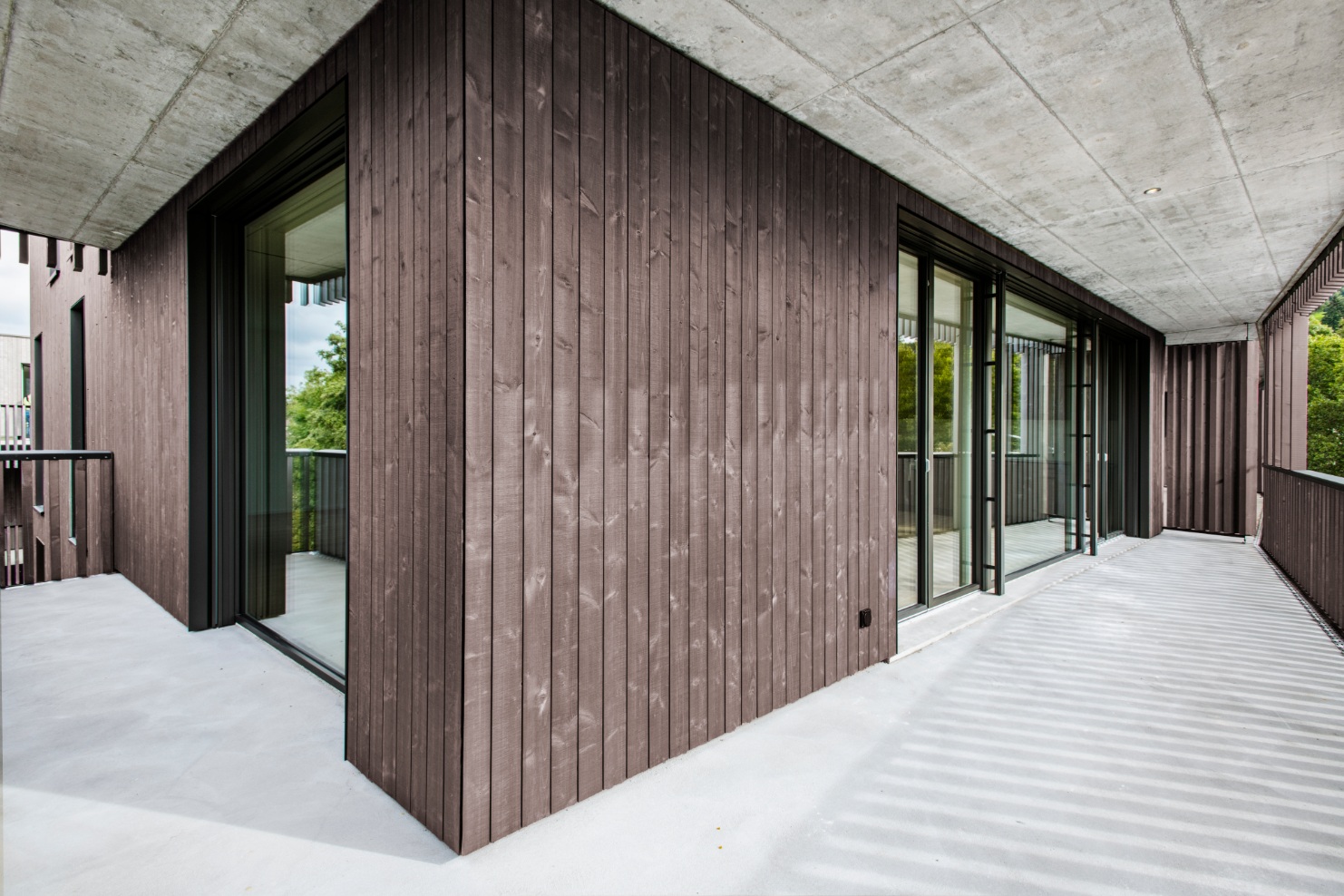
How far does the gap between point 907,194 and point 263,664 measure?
4129mm

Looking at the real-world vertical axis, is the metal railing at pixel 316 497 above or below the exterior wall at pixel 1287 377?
below

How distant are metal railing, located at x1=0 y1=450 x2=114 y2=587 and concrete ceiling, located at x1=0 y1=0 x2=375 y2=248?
201 cm

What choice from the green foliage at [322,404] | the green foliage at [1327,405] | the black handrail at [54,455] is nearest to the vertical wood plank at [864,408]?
the green foliage at [322,404]

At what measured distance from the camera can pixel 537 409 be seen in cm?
182

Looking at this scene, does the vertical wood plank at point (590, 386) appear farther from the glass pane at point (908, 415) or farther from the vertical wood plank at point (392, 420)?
the glass pane at point (908, 415)

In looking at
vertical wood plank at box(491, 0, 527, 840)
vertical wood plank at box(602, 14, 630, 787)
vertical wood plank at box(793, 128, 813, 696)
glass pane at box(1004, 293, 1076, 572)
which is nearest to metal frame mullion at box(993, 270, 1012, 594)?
glass pane at box(1004, 293, 1076, 572)

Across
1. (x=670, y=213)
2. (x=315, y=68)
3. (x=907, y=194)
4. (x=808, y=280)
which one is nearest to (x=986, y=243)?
(x=907, y=194)

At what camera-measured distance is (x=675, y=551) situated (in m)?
2.22

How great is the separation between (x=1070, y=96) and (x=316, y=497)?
391 cm

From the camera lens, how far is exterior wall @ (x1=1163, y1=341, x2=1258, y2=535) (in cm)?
735

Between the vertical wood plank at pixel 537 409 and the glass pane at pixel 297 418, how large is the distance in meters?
1.16

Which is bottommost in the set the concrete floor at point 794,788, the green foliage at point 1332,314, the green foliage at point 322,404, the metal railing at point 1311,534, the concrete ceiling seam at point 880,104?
the concrete floor at point 794,788

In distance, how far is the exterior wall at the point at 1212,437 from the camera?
24.1 feet

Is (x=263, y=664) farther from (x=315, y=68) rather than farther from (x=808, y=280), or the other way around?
(x=808, y=280)
